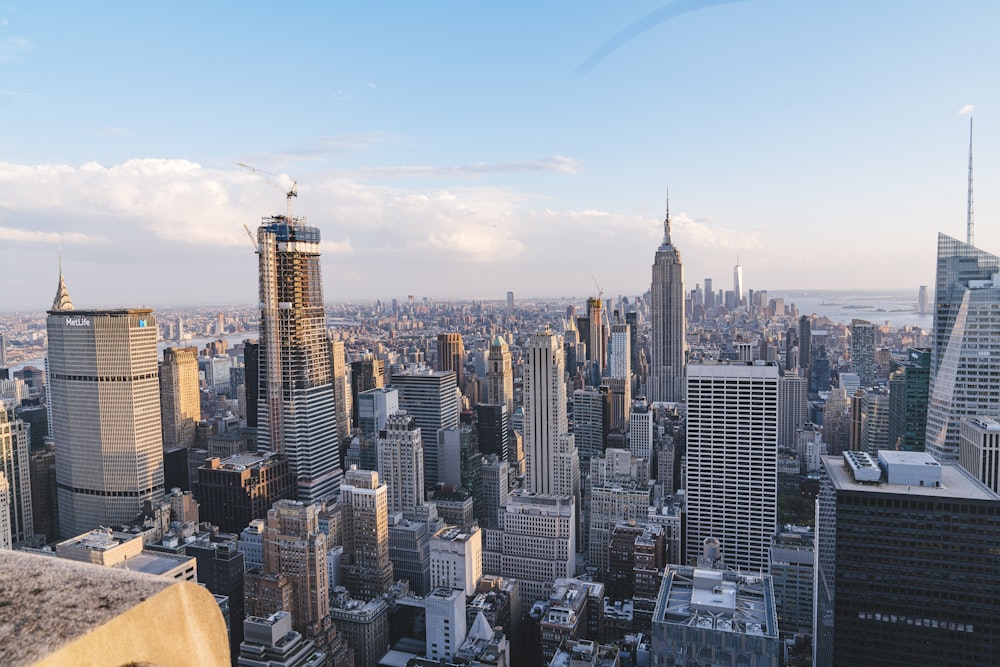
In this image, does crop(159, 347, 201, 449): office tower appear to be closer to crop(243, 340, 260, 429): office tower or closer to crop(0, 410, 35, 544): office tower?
crop(243, 340, 260, 429): office tower

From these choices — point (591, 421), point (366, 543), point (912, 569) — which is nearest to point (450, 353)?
point (591, 421)

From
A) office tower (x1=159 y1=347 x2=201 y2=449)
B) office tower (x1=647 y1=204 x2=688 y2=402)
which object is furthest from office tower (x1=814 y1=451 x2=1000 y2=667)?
office tower (x1=647 y1=204 x2=688 y2=402)

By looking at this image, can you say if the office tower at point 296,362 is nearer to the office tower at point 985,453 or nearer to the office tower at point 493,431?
the office tower at point 493,431

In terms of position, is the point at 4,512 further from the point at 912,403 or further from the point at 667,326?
the point at 667,326

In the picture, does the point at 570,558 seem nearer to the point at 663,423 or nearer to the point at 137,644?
the point at 663,423

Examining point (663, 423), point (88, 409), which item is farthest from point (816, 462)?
point (88, 409)
